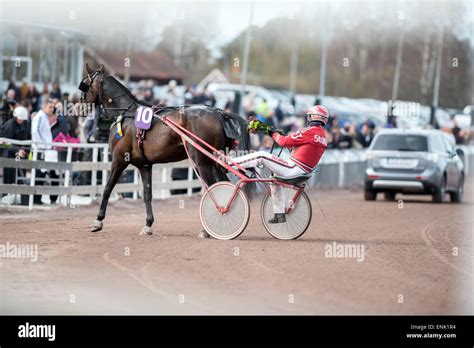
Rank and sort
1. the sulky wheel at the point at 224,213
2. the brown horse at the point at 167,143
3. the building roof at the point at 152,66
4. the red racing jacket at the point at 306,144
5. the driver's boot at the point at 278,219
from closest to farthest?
the red racing jacket at the point at 306,144
the sulky wheel at the point at 224,213
the driver's boot at the point at 278,219
the brown horse at the point at 167,143
the building roof at the point at 152,66

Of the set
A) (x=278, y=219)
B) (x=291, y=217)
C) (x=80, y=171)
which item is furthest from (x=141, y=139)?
(x=80, y=171)

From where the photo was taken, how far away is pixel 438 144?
27125 mm

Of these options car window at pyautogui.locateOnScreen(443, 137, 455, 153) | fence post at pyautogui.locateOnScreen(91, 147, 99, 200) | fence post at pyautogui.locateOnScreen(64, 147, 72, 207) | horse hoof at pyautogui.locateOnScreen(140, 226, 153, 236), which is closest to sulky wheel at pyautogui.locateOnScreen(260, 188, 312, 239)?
horse hoof at pyautogui.locateOnScreen(140, 226, 153, 236)

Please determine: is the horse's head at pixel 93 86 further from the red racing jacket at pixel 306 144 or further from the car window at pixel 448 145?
the car window at pixel 448 145

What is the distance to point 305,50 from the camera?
6225 centimetres

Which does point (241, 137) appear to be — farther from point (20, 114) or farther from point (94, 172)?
point (20, 114)

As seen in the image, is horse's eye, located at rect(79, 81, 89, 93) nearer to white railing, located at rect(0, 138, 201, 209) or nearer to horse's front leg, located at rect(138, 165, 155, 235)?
horse's front leg, located at rect(138, 165, 155, 235)

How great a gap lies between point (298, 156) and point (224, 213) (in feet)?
4.22

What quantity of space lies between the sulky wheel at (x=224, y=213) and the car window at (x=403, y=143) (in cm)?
1206

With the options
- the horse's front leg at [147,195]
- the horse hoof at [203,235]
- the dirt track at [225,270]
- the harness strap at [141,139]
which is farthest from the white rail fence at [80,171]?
the horse hoof at [203,235]

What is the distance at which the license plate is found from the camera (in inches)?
1033

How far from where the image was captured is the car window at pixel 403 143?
2653 centimetres
